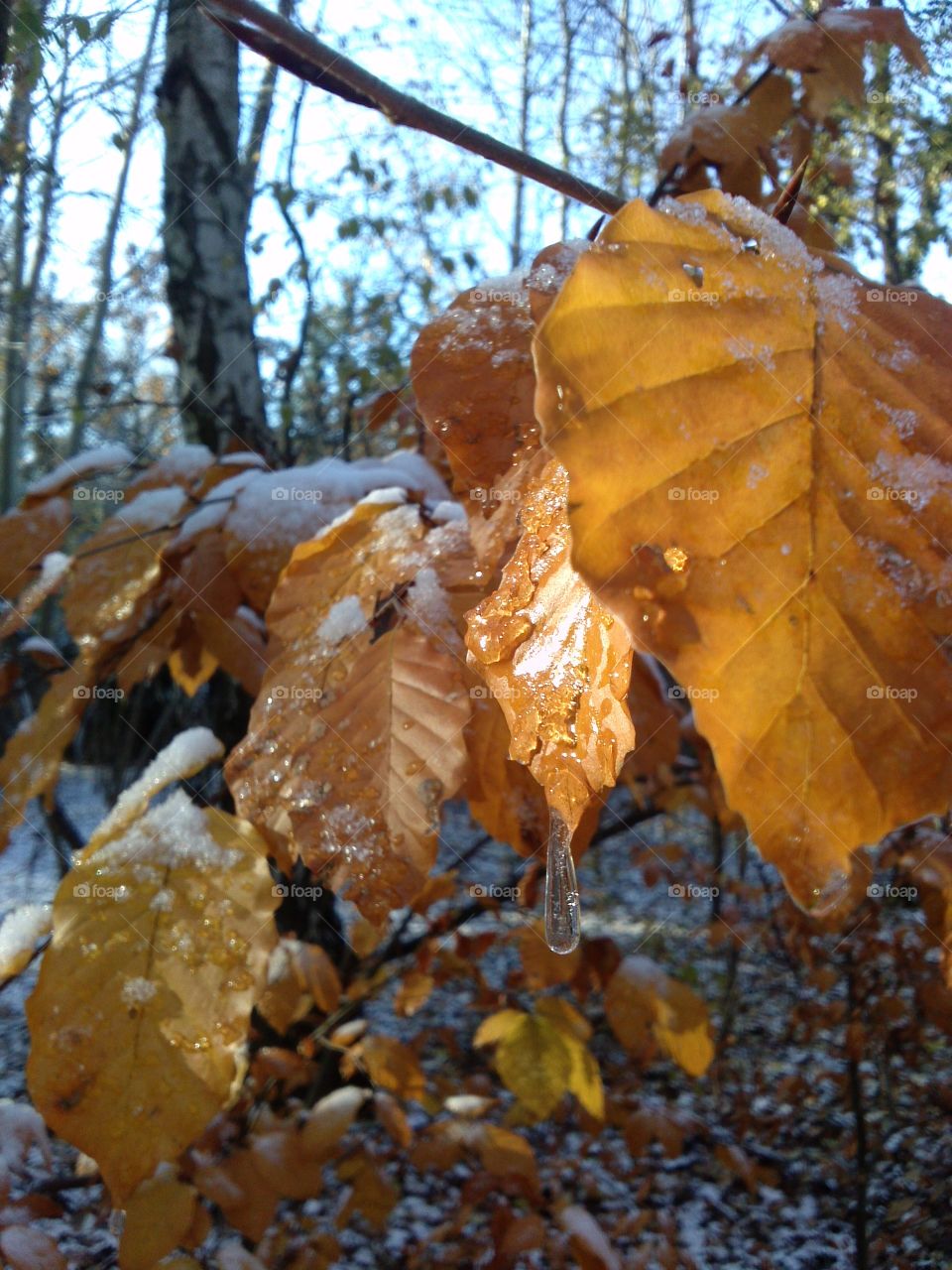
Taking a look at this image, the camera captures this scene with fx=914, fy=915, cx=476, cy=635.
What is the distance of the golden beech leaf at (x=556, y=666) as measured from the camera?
346 millimetres

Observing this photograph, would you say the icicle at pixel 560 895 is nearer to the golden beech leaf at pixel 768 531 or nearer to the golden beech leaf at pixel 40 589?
the golden beech leaf at pixel 768 531

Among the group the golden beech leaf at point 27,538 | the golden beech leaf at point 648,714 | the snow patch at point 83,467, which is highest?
the snow patch at point 83,467

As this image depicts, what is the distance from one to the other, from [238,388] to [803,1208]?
2.32 meters

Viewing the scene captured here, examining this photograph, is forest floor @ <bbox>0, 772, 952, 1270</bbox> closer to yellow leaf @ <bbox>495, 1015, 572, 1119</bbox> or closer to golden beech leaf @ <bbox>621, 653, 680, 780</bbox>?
yellow leaf @ <bbox>495, 1015, 572, 1119</bbox>

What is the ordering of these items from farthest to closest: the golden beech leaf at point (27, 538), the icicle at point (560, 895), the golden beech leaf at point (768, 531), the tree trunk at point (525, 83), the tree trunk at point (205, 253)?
the tree trunk at point (525, 83), the tree trunk at point (205, 253), the golden beech leaf at point (27, 538), the icicle at point (560, 895), the golden beech leaf at point (768, 531)

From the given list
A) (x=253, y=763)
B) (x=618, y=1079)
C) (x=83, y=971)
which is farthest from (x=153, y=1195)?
(x=618, y=1079)

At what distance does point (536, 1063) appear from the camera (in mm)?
1719

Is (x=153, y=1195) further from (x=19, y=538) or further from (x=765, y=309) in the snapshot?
(x=765, y=309)

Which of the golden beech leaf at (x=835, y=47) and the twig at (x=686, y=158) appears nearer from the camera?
the golden beech leaf at (x=835, y=47)

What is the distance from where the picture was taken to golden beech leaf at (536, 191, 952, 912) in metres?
0.28

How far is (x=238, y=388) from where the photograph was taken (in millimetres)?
1737

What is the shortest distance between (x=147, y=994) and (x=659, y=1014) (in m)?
1.26

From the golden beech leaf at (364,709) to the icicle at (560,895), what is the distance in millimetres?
121

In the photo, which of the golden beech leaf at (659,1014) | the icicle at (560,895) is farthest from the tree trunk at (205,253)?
the icicle at (560,895)
